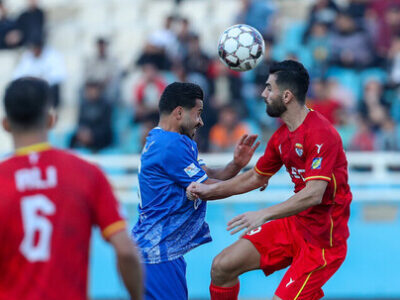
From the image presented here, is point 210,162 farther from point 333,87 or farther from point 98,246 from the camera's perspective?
point 333,87

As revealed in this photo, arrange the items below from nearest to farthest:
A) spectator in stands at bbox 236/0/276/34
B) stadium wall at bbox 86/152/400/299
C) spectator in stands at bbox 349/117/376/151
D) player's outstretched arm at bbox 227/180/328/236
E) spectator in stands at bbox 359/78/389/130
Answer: player's outstretched arm at bbox 227/180/328/236 < stadium wall at bbox 86/152/400/299 < spectator in stands at bbox 349/117/376/151 < spectator in stands at bbox 359/78/389/130 < spectator in stands at bbox 236/0/276/34

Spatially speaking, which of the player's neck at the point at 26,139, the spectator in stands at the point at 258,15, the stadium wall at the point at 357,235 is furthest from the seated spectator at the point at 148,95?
the player's neck at the point at 26,139

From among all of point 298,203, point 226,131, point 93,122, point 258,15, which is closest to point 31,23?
point 93,122

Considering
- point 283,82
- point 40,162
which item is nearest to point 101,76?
point 283,82

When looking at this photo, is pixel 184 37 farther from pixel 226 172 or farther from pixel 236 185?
pixel 236 185

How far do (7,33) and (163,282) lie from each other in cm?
936

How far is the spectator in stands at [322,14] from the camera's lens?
38.9 ft

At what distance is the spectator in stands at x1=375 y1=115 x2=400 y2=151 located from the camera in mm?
10227

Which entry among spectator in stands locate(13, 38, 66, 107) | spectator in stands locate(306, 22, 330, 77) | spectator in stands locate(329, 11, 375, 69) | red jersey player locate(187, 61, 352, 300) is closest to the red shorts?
red jersey player locate(187, 61, 352, 300)

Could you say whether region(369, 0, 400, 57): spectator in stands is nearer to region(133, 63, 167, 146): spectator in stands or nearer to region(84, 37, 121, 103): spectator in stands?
region(133, 63, 167, 146): spectator in stands

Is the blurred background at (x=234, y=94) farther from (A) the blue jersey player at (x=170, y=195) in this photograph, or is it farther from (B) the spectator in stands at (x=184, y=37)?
(A) the blue jersey player at (x=170, y=195)

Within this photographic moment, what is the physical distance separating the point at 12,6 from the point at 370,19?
Answer: 7688 millimetres

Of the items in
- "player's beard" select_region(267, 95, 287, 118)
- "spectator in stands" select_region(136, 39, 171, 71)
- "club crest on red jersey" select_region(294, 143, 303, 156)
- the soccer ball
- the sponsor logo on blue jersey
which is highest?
the soccer ball

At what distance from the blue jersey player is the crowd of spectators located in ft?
15.4
